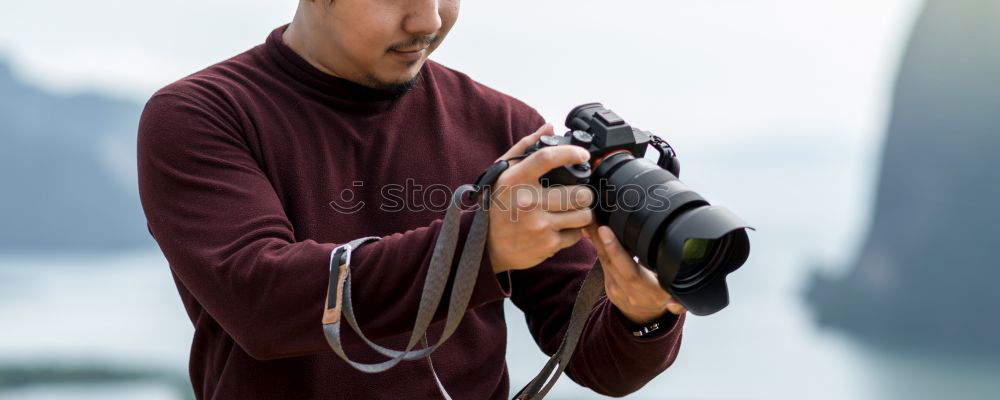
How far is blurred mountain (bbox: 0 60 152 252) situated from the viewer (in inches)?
64.7

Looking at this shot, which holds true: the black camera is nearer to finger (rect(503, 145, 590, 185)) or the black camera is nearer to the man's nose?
finger (rect(503, 145, 590, 185))

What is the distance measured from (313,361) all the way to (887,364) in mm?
1290

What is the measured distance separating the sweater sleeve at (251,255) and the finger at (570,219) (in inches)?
2.1

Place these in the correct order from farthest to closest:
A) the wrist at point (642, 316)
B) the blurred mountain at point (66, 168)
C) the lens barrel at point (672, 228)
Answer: the blurred mountain at point (66, 168) < the wrist at point (642, 316) < the lens barrel at point (672, 228)

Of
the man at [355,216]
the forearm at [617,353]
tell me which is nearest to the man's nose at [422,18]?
the man at [355,216]

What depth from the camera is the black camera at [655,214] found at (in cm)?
62

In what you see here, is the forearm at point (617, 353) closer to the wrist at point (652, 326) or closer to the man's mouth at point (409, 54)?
the wrist at point (652, 326)

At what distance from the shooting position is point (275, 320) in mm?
662

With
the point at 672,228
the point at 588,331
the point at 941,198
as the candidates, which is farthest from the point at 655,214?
the point at 941,198

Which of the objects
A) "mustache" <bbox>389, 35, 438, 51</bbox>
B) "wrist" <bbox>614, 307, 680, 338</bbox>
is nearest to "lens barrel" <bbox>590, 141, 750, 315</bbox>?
"wrist" <bbox>614, 307, 680, 338</bbox>

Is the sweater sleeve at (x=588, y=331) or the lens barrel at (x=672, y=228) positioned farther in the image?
the sweater sleeve at (x=588, y=331)

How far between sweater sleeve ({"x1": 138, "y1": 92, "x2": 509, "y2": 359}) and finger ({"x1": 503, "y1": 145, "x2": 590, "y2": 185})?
49 mm

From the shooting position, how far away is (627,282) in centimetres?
71

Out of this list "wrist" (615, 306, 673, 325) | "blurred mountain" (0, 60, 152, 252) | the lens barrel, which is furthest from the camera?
"blurred mountain" (0, 60, 152, 252)
